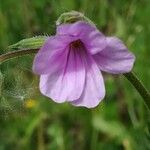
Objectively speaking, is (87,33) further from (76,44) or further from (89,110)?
(89,110)

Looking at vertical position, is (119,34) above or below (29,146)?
above

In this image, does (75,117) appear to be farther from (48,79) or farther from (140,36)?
(48,79)

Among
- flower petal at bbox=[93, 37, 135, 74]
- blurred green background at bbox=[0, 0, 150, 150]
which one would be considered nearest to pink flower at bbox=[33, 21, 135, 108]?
flower petal at bbox=[93, 37, 135, 74]

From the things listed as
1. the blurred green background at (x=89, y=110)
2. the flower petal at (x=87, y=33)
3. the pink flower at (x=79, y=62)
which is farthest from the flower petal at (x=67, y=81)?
the blurred green background at (x=89, y=110)

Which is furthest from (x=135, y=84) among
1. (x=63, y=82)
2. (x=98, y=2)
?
(x=98, y=2)

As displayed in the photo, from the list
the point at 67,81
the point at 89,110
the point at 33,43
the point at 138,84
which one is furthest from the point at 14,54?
the point at 89,110

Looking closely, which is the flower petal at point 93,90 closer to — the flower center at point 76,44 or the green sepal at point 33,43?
the flower center at point 76,44
